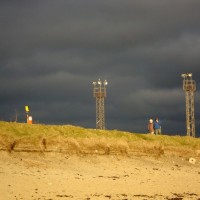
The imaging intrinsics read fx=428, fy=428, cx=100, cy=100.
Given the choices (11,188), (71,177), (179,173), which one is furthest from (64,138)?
(11,188)

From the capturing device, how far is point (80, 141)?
2623 cm

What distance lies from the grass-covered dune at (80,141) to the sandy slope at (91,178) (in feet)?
1.96

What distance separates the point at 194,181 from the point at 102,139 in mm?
6403

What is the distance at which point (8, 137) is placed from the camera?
2320 centimetres

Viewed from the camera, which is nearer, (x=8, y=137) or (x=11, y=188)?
(x=11, y=188)

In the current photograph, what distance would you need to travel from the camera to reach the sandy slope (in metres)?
17.3

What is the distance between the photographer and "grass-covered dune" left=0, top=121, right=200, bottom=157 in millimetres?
23719

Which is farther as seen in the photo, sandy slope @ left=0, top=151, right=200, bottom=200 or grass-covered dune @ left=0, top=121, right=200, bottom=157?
grass-covered dune @ left=0, top=121, right=200, bottom=157

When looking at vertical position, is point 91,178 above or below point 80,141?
below

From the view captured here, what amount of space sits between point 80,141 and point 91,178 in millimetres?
5552

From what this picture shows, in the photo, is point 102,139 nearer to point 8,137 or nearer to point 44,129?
point 44,129

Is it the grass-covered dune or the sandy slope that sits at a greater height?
the grass-covered dune

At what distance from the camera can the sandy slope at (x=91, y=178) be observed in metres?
17.3

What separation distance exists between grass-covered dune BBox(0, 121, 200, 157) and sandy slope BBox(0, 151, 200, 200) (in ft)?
1.96
